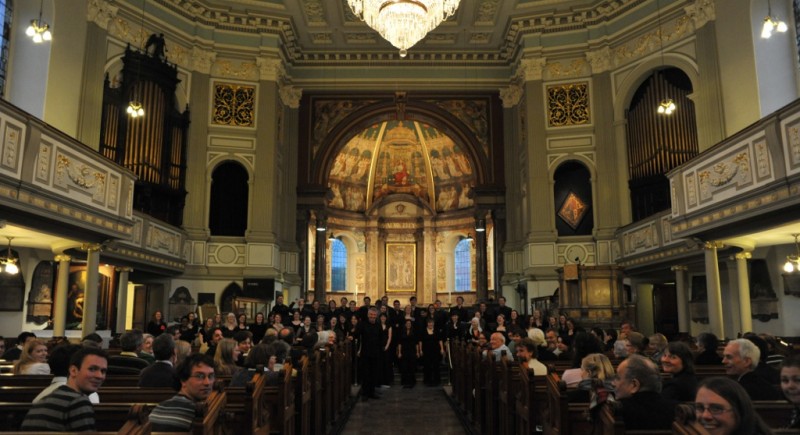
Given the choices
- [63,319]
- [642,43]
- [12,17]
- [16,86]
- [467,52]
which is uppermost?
[467,52]

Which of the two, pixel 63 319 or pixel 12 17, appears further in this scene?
pixel 12 17

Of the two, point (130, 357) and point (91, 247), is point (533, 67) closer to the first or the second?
point (91, 247)

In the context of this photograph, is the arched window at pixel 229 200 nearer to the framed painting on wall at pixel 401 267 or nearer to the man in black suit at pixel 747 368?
the framed painting on wall at pixel 401 267

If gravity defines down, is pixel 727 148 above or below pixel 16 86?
below

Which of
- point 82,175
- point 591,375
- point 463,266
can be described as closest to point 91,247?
point 82,175

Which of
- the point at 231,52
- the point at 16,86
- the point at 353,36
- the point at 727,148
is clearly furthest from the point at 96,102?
the point at 727,148

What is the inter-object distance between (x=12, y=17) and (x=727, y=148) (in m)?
13.7

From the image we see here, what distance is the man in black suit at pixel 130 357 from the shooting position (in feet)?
19.7

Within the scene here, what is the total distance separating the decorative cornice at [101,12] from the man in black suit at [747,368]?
1441 centimetres

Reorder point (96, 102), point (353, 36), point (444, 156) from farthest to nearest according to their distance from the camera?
point (444, 156)
point (353, 36)
point (96, 102)

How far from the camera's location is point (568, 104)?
18.0 meters

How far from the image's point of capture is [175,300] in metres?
16.5

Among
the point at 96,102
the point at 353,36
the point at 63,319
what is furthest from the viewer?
the point at 353,36

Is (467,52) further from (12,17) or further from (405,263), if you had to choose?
(12,17)
